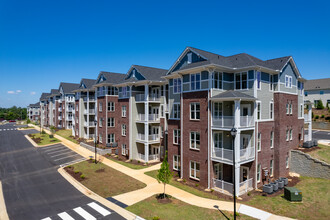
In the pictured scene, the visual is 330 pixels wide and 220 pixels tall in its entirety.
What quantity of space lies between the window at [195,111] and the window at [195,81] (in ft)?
5.29

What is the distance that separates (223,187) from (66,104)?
54055mm

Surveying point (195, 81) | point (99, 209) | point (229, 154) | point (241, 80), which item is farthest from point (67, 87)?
point (229, 154)

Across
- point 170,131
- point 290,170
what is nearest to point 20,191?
point 170,131

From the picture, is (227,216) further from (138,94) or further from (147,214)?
(138,94)

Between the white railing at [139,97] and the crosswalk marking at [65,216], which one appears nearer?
the crosswalk marking at [65,216]

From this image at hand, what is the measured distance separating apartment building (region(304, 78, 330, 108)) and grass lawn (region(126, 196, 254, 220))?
194ft

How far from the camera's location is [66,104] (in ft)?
190

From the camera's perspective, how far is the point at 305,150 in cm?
2442

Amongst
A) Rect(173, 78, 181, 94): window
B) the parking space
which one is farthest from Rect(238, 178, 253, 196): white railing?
the parking space

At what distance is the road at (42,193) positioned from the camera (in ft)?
45.0

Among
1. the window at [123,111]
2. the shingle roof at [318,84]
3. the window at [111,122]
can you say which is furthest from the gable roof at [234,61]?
the shingle roof at [318,84]

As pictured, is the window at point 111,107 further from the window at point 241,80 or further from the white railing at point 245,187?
the white railing at point 245,187

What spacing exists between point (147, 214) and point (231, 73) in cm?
1512

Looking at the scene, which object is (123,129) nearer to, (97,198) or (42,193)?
(42,193)
